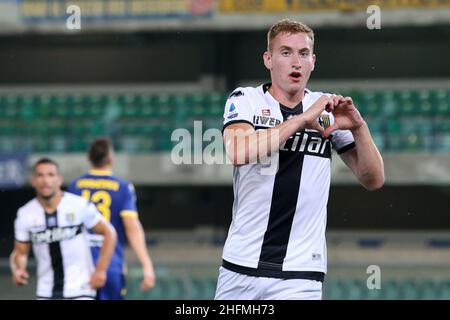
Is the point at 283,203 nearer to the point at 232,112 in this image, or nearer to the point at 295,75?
the point at 232,112

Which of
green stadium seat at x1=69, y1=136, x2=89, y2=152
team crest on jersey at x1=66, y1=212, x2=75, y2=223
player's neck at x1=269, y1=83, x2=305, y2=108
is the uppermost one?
player's neck at x1=269, y1=83, x2=305, y2=108

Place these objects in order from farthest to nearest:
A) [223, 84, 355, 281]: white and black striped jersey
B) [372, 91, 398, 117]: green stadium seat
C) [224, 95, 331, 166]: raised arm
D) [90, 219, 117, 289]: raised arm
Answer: [372, 91, 398, 117]: green stadium seat < [90, 219, 117, 289]: raised arm < [223, 84, 355, 281]: white and black striped jersey < [224, 95, 331, 166]: raised arm

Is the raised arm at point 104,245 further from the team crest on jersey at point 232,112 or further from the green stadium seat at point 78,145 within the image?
the green stadium seat at point 78,145

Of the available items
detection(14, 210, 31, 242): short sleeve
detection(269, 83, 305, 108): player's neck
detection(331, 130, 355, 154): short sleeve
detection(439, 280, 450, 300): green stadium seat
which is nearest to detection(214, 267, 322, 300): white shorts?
detection(331, 130, 355, 154): short sleeve

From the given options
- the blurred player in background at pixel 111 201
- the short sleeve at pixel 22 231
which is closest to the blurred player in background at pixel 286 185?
the short sleeve at pixel 22 231

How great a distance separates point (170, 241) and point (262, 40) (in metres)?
5.54

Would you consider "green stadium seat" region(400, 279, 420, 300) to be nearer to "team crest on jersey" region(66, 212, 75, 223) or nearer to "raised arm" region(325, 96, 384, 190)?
"team crest on jersey" region(66, 212, 75, 223)

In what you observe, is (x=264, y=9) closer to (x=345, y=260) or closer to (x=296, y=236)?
(x=345, y=260)

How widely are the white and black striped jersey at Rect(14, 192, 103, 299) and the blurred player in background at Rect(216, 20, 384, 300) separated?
252 cm

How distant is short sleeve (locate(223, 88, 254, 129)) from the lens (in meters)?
3.95

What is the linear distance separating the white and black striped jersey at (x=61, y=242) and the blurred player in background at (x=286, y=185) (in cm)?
252

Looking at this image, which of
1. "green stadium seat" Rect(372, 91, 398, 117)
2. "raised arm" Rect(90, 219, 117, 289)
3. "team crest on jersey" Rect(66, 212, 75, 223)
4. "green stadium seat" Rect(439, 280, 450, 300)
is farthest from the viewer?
"green stadium seat" Rect(372, 91, 398, 117)

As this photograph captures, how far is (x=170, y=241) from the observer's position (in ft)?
70.4

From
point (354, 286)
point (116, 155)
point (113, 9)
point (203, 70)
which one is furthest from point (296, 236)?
point (203, 70)
